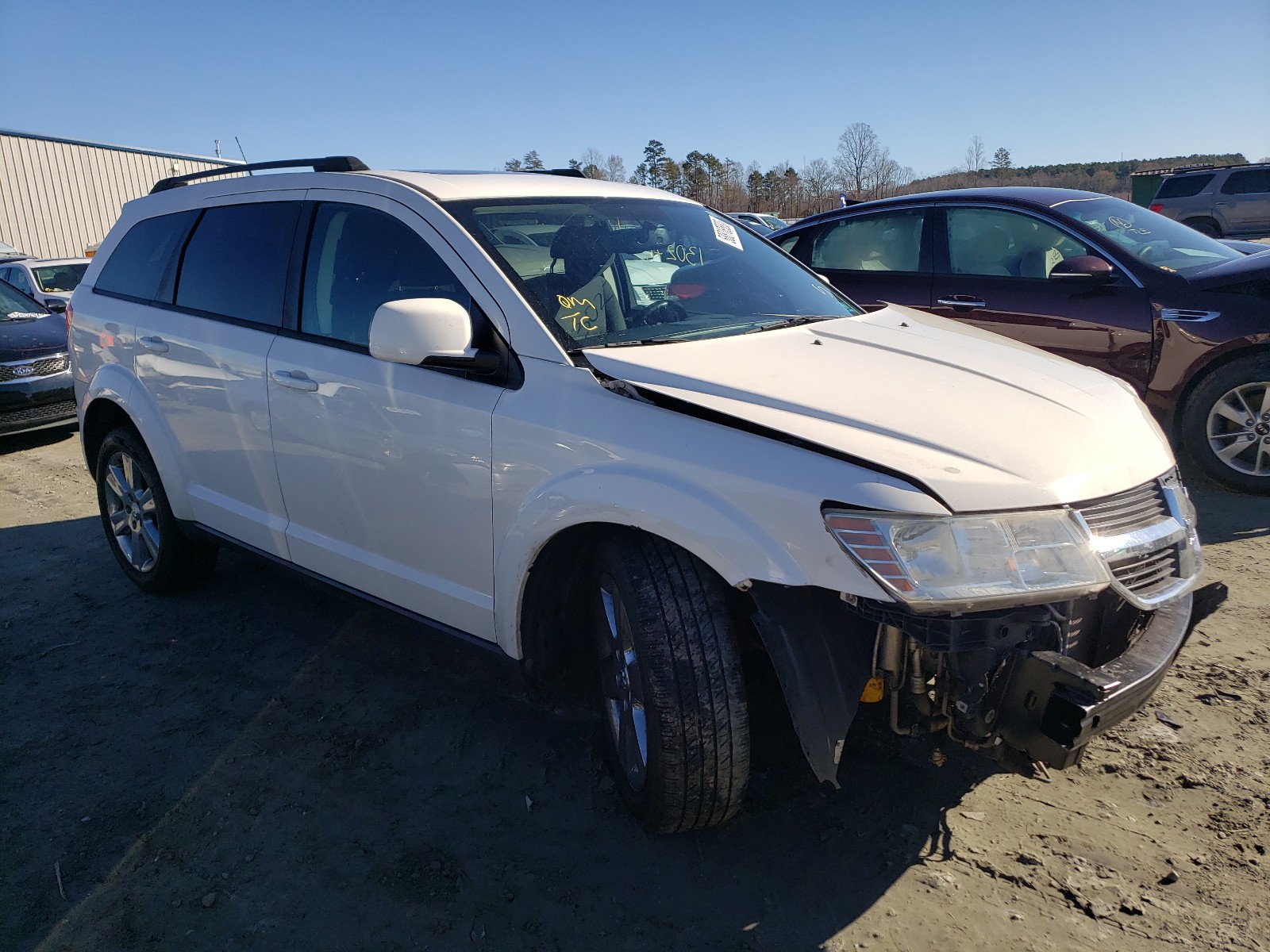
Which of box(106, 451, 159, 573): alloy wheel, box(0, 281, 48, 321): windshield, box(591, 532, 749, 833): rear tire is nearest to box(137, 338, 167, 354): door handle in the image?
box(106, 451, 159, 573): alloy wheel

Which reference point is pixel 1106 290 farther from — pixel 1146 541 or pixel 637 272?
pixel 1146 541

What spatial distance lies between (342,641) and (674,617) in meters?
2.08

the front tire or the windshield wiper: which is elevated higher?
the windshield wiper

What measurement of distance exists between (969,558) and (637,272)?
5.33ft

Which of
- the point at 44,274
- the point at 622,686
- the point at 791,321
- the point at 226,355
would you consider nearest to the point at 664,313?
the point at 791,321

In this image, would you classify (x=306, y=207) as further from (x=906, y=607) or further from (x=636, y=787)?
(x=906, y=607)

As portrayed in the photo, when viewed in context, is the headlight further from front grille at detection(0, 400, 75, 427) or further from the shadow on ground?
front grille at detection(0, 400, 75, 427)

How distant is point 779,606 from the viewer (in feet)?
6.89

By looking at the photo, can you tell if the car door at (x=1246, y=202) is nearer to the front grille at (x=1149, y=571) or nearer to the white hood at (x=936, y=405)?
the white hood at (x=936, y=405)

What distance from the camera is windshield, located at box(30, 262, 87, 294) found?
12.0 metres

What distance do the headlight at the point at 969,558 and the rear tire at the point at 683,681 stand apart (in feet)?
1.46

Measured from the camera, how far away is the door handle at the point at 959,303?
5.55 m

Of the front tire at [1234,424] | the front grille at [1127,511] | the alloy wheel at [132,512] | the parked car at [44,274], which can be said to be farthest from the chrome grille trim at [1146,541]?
the parked car at [44,274]

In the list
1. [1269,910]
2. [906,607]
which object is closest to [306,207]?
[906,607]
